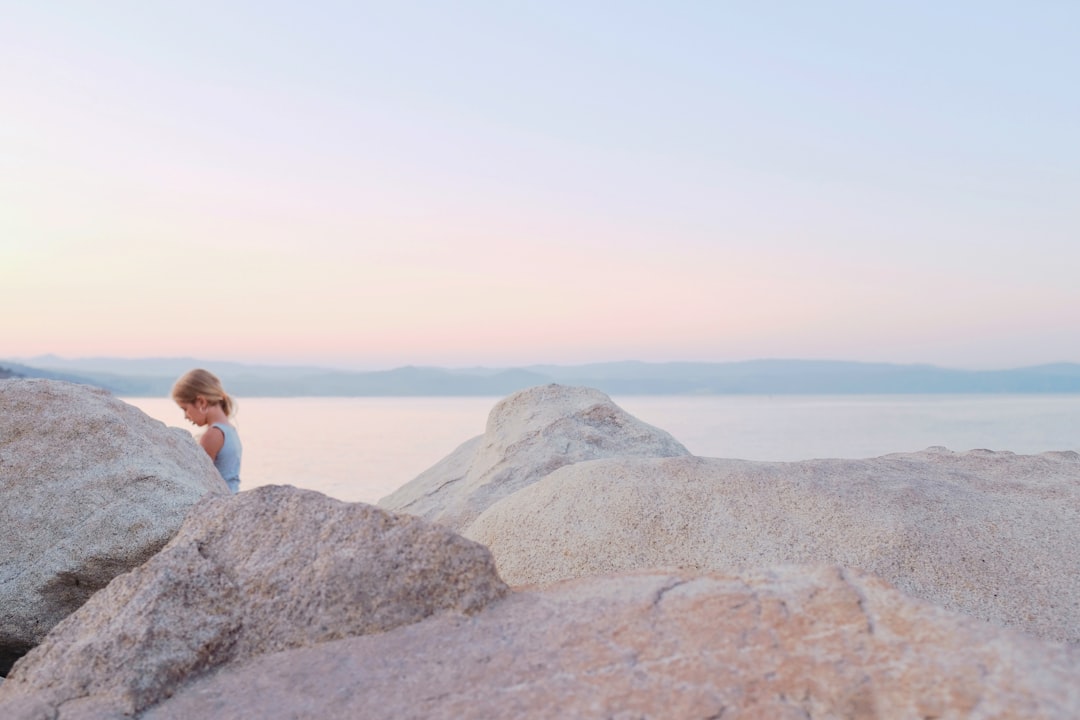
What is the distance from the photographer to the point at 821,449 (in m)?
21.0

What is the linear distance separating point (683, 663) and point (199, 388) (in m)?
5.51

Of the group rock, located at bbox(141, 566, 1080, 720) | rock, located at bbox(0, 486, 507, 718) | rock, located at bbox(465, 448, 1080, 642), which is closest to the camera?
rock, located at bbox(141, 566, 1080, 720)

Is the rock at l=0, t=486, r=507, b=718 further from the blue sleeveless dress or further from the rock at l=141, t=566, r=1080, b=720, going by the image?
the blue sleeveless dress

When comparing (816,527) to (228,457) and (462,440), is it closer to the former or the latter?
(228,457)

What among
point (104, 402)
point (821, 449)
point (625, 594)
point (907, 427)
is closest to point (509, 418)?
point (104, 402)

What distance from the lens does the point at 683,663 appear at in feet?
7.22

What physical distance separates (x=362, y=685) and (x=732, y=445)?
2094cm

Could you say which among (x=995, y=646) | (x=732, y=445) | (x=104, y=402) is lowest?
(x=732, y=445)

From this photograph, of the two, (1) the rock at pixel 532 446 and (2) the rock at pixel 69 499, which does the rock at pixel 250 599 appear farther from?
(1) the rock at pixel 532 446

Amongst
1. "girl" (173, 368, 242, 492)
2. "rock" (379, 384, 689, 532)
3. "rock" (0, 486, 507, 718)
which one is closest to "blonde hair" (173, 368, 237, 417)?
"girl" (173, 368, 242, 492)

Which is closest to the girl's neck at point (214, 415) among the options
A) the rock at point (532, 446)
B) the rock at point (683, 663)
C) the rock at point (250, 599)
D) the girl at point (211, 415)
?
the girl at point (211, 415)

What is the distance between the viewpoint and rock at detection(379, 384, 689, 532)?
699 centimetres

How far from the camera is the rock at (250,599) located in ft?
8.30

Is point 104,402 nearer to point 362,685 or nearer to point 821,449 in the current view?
point 362,685
